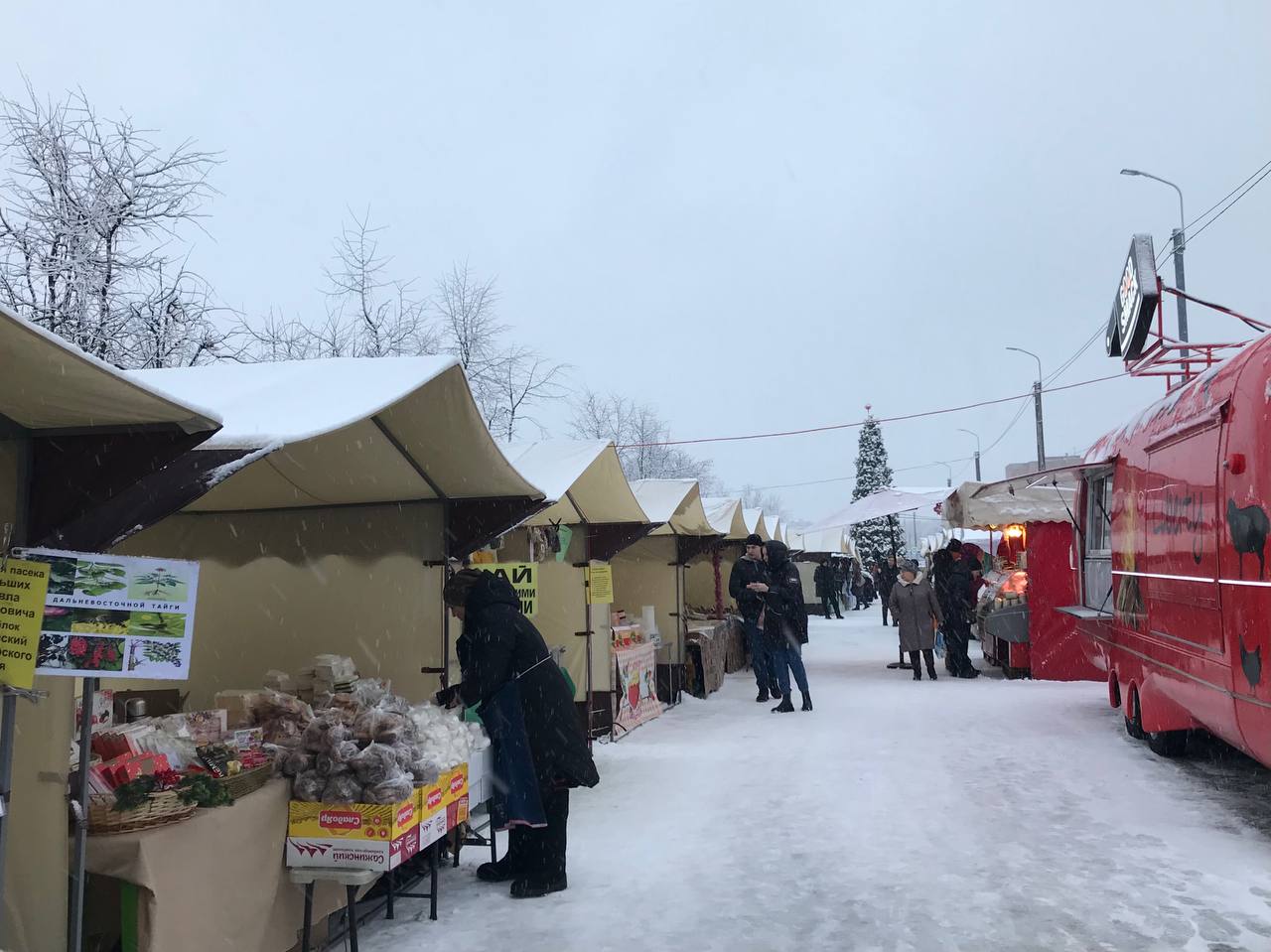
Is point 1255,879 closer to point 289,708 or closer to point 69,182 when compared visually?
point 289,708

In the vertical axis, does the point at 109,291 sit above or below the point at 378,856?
above

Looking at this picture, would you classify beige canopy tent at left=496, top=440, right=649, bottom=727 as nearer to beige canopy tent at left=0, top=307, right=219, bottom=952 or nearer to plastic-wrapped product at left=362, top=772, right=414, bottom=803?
plastic-wrapped product at left=362, top=772, right=414, bottom=803

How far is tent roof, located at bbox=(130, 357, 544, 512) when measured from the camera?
4203mm

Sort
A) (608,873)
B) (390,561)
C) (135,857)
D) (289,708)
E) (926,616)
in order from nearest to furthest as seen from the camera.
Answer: (135,857) < (289,708) < (608,873) < (390,561) < (926,616)

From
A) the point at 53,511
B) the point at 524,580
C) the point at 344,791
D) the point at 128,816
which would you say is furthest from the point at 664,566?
the point at 53,511

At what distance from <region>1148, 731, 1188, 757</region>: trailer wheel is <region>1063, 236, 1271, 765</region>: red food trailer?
0.03 feet

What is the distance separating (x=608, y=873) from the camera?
542cm

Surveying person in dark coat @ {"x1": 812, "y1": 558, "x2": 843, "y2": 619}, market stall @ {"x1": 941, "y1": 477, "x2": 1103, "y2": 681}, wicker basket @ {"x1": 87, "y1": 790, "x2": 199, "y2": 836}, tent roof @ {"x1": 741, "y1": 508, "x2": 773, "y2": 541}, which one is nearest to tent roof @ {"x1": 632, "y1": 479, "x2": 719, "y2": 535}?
market stall @ {"x1": 941, "y1": 477, "x2": 1103, "y2": 681}

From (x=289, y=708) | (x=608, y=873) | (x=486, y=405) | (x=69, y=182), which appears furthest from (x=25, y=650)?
(x=486, y=405)

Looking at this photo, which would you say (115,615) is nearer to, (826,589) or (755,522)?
(755,522)

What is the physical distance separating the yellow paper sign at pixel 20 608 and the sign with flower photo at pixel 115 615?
5 centimetres

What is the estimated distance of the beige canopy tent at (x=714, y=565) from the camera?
1664 centimetres

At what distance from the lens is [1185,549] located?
6242mm

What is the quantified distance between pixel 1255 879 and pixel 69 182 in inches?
713
